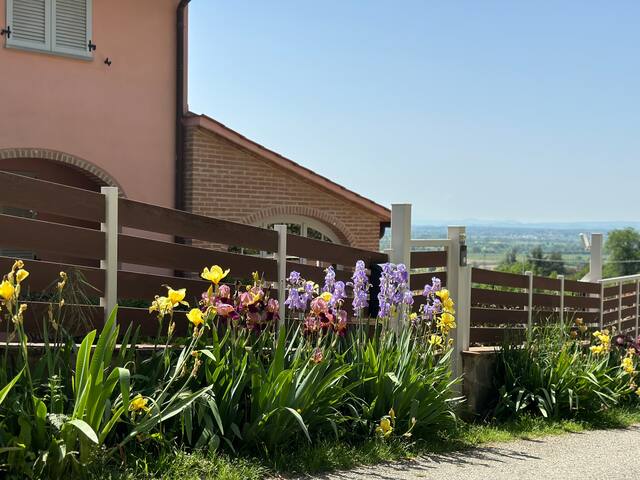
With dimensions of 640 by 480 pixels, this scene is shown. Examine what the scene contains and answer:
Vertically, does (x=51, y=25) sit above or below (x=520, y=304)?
above

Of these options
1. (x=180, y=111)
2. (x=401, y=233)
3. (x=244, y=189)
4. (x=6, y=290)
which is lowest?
(x=6, y=290)

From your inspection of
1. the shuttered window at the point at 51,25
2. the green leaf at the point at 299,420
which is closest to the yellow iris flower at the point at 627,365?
the green leaf at the point at 299,420

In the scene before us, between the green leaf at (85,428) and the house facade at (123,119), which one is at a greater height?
the house facade at (123,119)

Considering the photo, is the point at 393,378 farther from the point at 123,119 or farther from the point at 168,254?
the point at 123,119

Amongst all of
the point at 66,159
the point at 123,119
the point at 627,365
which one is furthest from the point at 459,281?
the point at 123,119

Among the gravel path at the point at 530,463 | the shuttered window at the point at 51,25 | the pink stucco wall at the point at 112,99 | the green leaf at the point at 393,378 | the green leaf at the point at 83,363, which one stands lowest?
the gravel path at the point at 530,463

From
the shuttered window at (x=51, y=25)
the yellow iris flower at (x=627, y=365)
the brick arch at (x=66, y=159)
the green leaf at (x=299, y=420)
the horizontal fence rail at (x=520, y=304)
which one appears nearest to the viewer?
the green leaf at (x=299, y=420)

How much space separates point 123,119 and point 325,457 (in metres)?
9.98

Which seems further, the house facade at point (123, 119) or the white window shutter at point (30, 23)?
the house facade at point (123, 119)

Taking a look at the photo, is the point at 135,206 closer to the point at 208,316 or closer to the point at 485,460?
the point at 208,316

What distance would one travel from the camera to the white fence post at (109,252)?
6.93m

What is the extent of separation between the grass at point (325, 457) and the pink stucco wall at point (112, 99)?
27.8 feet

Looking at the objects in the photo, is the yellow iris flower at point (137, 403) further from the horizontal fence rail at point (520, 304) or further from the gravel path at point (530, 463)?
the horizontal fence rail at point (520, 304)

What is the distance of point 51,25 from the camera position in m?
14.2
